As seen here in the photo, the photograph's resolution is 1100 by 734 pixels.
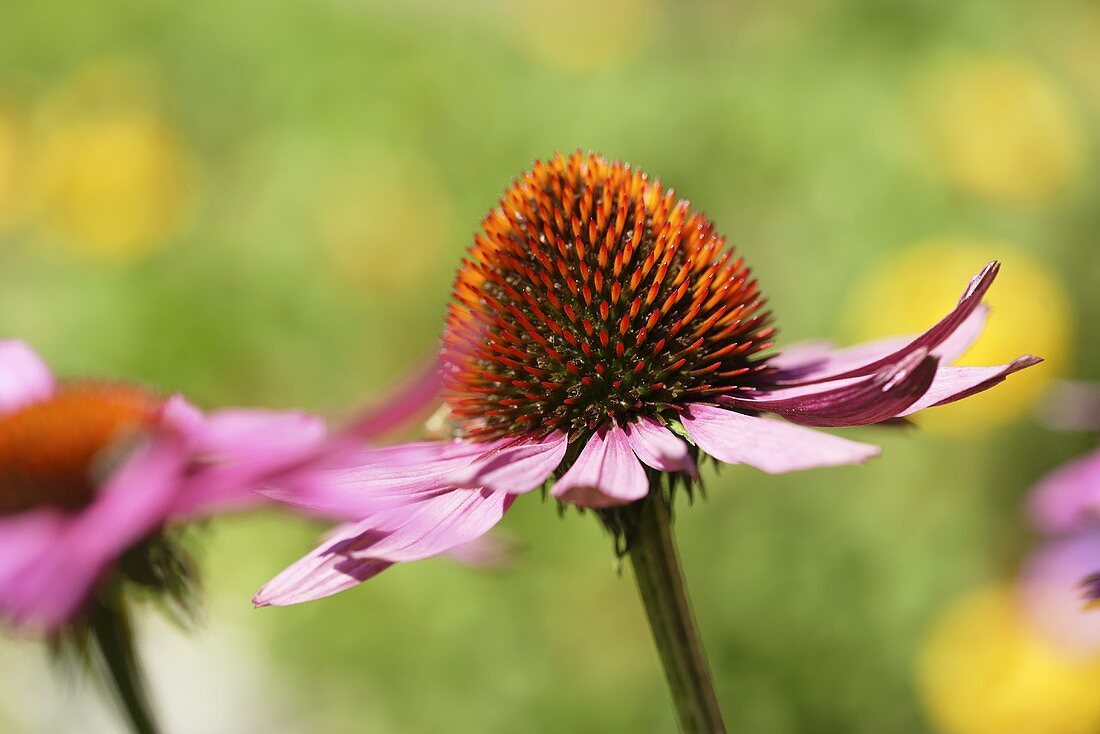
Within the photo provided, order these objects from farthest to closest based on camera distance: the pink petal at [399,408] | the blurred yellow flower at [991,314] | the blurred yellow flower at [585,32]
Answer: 1. the blurred yellow flower at [585,32]
2. the blurred yellow flower at [991,314]
3. the pink petal at [399,408]

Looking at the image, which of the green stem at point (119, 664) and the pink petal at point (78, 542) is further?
the green stem at point (119, 664)

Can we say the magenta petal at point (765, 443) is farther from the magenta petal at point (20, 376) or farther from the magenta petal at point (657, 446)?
the magenta petal at point (20, 376)

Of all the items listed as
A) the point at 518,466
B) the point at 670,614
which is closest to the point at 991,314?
the point at 670,614

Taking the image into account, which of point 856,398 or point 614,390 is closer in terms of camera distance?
point 856,398

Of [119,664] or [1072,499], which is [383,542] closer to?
[119,664]

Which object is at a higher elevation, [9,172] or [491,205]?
[9,172]

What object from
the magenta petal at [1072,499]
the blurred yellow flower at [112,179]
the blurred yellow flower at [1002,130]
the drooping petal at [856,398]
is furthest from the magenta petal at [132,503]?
the blurred yellow flower at [112,179]

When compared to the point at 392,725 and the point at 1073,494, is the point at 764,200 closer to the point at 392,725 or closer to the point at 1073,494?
the point at 392,725
